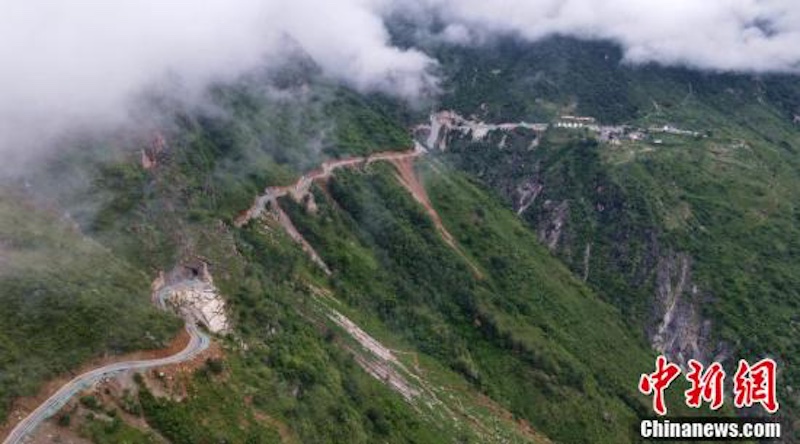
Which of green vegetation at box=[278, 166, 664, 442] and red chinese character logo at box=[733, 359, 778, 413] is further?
green vegetation at box=[278, 166, 664, 442]

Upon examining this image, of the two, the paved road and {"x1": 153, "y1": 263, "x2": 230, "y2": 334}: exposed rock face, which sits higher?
{"x1": 153, "y1": 263, "x2": 230, "y2": 334}: exposed rock face

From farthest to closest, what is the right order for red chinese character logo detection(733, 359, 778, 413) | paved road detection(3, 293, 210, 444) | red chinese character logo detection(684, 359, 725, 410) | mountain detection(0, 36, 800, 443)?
red chinese character logo detection(733, 359, 778, 413), red chinese character logo detection(684, 359, 725, 410), mountain detection(0, 36, 800, 443), paved road detection(3, 293, 210, 444)

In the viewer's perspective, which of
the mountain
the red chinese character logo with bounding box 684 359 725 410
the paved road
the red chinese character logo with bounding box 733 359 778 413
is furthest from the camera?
the red chinese character logo with bounding box 733 359 778 413

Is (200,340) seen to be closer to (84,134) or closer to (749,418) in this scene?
(84,134)

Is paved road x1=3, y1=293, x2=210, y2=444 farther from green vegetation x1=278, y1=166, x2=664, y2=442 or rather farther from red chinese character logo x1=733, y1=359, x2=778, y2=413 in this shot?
red chinese character logo x1=733, y1=359, x2=778, y2=413

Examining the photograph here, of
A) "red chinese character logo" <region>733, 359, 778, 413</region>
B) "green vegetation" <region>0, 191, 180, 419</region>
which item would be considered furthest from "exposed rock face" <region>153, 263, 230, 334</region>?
"red chinese character logo" <region>733, 359, 778, 413</region>
